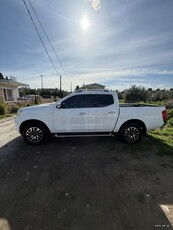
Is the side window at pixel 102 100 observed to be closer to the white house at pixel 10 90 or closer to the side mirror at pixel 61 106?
the side mirror at pixel 61 106

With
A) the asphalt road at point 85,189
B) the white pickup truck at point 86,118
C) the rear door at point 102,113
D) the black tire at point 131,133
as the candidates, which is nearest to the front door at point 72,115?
the white pickup truck at point 86,118

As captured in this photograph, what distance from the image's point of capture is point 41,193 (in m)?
2.95

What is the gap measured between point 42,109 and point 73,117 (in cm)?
114

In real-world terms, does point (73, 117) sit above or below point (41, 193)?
above

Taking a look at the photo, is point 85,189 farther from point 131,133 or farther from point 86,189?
point 131,133

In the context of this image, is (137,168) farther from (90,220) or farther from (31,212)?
(31,212)

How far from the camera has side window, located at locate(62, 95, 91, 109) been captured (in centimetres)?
544

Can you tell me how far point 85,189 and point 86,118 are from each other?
8.97ft

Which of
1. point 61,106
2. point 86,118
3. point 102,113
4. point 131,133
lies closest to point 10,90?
point 61,106

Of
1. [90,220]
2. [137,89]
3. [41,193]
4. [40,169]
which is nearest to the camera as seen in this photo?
[90,220]

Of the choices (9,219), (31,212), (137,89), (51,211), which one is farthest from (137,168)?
(137,89)

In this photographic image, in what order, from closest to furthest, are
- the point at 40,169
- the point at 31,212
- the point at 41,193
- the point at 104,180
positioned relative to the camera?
the point at 31,212 → the point at 41,193 → the point at 104,180 → the point at 40,169

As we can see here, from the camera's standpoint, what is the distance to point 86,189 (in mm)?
3059

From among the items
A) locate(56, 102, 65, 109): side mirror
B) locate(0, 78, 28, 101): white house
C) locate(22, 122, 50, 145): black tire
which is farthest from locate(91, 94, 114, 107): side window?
locate(0, 78, 28, 101): white house
